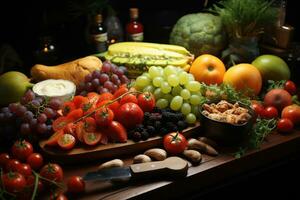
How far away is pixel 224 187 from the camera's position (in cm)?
127

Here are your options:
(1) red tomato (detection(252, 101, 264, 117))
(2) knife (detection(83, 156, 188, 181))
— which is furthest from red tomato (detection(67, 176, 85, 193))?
(1) red tomato (detection(252, 101, 264, 117))

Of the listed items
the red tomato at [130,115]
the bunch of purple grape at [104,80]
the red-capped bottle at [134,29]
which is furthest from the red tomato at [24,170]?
the red-capped bottle at [134,29]

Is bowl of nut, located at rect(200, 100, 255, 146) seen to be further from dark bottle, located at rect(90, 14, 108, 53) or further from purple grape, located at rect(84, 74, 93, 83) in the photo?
dark bottle, located at rect(90, 14, 108, 53)

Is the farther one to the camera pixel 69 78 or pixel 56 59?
pixel 56 59

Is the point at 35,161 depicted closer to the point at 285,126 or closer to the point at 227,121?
the point at 227,121

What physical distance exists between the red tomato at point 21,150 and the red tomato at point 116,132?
0.82ft

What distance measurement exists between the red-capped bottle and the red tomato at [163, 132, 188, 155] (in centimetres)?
83

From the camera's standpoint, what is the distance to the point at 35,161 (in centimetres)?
113

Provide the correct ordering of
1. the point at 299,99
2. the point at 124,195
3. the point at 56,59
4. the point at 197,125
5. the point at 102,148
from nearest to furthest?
the point at 124,195, the point at 102,148, the point at 197,125, the point at 299,99, the point at 56,59

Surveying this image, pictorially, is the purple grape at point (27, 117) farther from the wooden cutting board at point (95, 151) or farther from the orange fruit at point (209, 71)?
the orange fruit at point (209, 71)

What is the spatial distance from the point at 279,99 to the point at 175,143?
0.51 meters

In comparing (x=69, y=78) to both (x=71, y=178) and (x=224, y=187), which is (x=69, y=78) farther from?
(x=224, y=187)

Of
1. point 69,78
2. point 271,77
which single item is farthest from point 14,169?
point 271,77

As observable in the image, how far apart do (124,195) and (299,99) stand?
893mm
